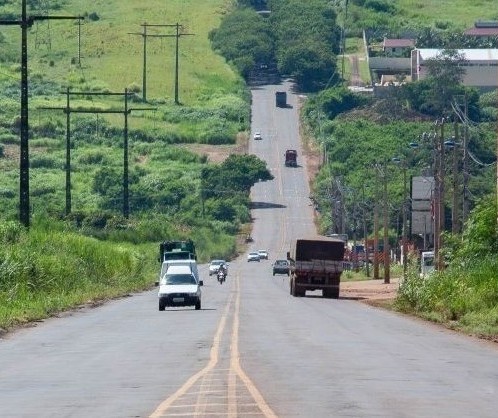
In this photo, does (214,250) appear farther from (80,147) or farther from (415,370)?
(415,370)

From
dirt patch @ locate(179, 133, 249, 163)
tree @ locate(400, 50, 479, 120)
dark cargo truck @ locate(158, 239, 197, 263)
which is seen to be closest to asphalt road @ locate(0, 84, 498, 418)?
dark cargo truck @ locate(158, 239, 197, 263)

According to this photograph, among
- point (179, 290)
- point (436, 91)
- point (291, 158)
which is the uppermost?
point (436, 91)

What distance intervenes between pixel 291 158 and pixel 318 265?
10581 cm

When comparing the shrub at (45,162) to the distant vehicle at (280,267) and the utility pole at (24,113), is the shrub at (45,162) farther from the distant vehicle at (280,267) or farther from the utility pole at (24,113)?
the utility pole at (24,113)

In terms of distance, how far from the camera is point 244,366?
25.4m

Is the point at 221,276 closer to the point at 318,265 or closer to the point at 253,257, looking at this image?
the point at 318,265

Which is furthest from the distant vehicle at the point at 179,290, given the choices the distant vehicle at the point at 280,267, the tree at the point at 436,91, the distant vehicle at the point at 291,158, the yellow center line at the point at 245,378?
the tree at the point at 436,91

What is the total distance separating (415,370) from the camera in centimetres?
2517

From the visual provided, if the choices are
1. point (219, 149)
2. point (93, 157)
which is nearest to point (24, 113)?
point (93, 157)

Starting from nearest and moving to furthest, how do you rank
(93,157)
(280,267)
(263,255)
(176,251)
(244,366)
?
(244,366), (176,251), (280,267), (263,255), (93,157)

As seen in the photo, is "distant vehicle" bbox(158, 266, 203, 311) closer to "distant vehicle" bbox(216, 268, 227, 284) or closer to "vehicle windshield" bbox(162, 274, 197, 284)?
"vehicle windshield" bbox(162, 274, 197, 284)

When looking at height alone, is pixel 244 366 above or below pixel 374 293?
above

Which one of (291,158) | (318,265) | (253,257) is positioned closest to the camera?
(318,265)

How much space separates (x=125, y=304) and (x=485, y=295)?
18.2 m
